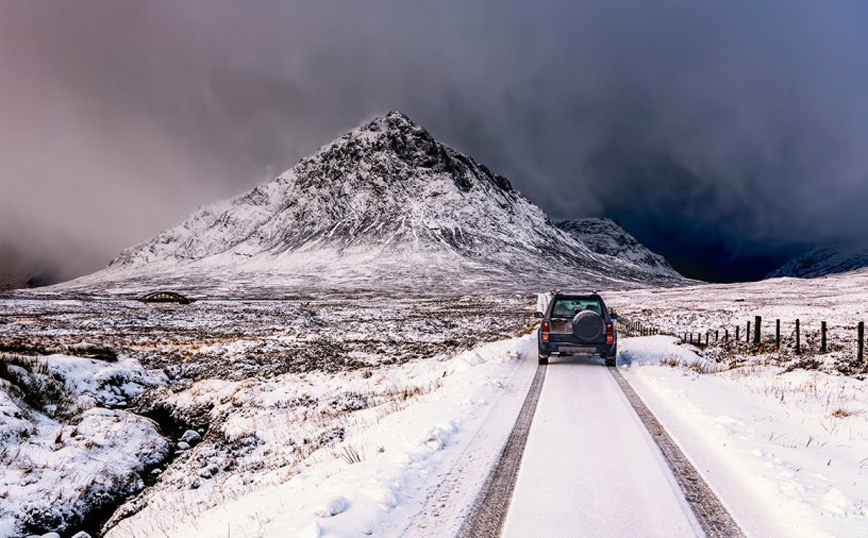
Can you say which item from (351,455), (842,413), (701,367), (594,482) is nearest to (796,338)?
(701,367)

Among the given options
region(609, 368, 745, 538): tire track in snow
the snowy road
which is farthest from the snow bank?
region(609, 368, 745, 538): tire track in snow

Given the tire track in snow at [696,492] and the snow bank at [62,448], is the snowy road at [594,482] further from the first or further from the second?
the snow bank at [62,448]

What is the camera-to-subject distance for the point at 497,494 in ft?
16.7

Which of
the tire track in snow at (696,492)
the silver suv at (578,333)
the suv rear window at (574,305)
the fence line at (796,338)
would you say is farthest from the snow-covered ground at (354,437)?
the suv rear window at (574,305)

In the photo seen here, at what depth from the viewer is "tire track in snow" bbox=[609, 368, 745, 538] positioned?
4.36 meters

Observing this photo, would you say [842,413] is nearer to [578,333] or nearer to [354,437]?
[578,333]

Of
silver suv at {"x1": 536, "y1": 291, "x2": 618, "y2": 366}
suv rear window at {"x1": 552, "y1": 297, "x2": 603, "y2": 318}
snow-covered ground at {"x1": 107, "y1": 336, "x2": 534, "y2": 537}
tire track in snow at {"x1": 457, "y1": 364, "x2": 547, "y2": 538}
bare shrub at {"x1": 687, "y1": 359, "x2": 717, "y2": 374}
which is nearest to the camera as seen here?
tire track in snow at {"x1": 457, "y1": 364, "x2": 547, "y2": 538}

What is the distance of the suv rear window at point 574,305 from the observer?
16.1m

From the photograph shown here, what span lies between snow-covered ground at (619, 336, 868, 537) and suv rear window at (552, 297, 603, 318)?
2.45 metres

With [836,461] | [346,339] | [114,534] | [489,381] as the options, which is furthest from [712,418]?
[346,339]

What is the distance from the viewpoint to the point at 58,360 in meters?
15.1

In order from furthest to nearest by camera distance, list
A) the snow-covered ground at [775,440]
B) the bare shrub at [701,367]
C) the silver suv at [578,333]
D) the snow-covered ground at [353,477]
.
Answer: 1. the bare shrub at [701,367]
2. the silver suv at [578,333]
3. the snow-covered ground at [775,440]
4. the snow-covered ground at [353,477]

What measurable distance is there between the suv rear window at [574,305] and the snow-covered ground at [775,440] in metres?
2.45

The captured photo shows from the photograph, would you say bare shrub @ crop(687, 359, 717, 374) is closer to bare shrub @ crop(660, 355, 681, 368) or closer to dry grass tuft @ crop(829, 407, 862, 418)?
bare shrub @ crop(660, 355, 681, 368)
